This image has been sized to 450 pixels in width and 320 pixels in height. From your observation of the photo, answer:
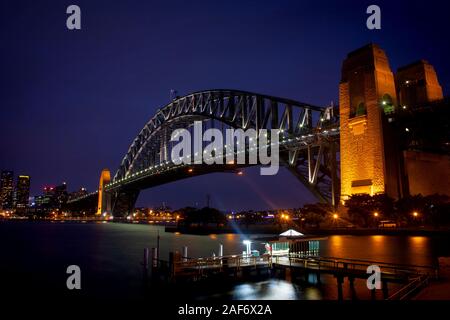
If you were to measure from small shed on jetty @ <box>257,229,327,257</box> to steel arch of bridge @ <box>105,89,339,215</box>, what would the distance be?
22523 mm

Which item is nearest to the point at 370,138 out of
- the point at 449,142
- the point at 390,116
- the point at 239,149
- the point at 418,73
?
the point at 390,116

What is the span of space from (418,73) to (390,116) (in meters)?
9.74

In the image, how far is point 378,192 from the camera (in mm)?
39312

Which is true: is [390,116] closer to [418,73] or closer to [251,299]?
[418,73]

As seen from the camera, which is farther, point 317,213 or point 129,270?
point 317,213

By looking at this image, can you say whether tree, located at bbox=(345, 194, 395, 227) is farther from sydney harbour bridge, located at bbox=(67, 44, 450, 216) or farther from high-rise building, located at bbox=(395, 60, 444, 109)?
high-rise building, located at bbox=(395, 60, 444, 109)

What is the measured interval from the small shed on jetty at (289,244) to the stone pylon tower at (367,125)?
1795 centimetres

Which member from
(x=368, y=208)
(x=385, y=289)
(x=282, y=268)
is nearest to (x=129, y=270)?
(x=282, y=268)

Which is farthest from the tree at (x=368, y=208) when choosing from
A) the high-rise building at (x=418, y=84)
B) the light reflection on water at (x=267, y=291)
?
the light reflection on water at (x=267, y=291)

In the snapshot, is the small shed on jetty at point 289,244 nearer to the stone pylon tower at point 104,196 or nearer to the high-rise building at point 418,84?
the high-rise building at point 418,84

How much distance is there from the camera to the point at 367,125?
4169 cm

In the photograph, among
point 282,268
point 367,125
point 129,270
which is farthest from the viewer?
point 367,125

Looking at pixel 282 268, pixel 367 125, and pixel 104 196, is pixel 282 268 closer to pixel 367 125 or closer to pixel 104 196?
pixel 367 125

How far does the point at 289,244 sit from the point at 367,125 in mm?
22125
